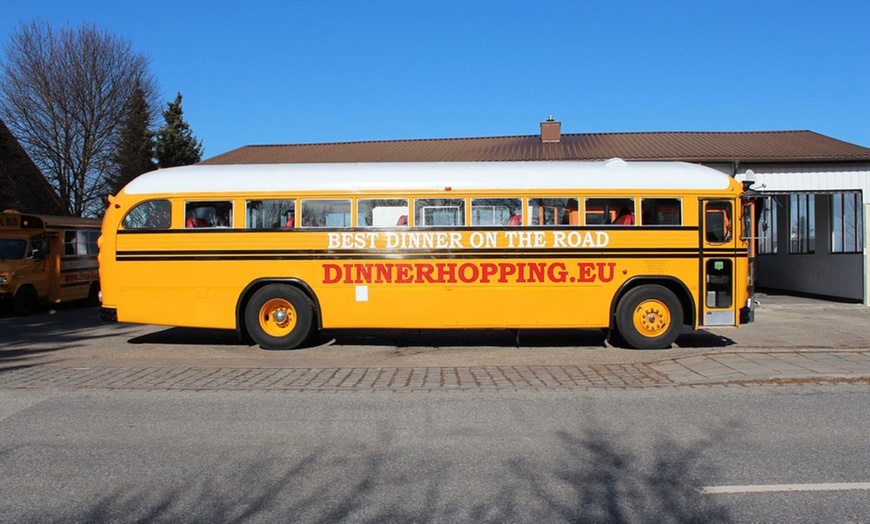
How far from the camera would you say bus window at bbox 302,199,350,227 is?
33.6 feet

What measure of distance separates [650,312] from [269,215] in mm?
6236

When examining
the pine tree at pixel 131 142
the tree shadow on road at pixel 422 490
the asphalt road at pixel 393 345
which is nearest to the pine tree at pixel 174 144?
the pine tree at pixel 131 142

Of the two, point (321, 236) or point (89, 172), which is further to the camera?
point (89, 172)

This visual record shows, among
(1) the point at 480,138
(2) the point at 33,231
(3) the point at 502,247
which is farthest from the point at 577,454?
(1) the point at 480,138

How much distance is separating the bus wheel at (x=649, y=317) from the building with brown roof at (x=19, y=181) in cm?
2767

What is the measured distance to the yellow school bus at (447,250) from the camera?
33.2 feet

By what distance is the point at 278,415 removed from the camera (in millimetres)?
6438

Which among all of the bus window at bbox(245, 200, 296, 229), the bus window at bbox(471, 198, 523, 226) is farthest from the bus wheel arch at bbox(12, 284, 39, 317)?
the bus window at bbox(471, 198, 523, 226)

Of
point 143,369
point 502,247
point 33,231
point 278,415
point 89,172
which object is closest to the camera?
point 278,415

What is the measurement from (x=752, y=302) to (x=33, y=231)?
1696cm

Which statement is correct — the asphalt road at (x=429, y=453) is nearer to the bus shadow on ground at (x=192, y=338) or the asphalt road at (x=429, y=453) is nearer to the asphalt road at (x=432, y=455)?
the asphalt road at (x=432, y=455)

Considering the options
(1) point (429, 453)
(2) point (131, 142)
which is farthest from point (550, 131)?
(2) point (131, 142)

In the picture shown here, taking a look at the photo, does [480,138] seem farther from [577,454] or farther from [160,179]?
[577,454]

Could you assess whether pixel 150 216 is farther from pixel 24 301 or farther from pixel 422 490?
pixel 24 301
